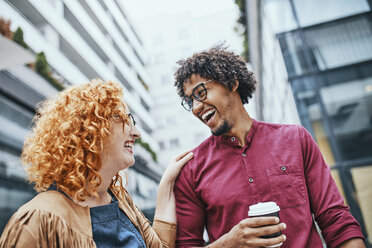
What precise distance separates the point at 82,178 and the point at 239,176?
3.88ft

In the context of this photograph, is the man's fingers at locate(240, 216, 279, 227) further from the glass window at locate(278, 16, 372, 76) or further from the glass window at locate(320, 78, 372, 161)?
the glass window at locate(278, 16, 372, 76)

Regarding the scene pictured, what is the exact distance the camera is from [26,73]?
8664 mm

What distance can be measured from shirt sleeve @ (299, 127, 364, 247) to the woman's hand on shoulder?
3.16 feet

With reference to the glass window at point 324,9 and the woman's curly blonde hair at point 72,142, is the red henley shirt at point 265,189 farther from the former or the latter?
the glass window at point 324,9

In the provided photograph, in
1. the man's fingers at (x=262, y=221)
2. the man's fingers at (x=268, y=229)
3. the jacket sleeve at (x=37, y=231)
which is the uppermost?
the jacket sleeve at (x=37, y=231)

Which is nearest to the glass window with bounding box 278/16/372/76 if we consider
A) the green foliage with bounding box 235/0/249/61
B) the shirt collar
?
the green foliage with bounding box 235/0/249/61

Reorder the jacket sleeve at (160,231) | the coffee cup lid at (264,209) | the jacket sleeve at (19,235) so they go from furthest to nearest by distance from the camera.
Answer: the jacket sleeve at (160,231) < the coffee cup lid at (264,209) < the jacket sleeve at (19,235)

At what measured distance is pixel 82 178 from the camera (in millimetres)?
1780

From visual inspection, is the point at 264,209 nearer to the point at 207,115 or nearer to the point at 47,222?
the point at 207,115

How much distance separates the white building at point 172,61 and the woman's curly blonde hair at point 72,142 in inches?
1760

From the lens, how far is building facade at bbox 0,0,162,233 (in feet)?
20.1

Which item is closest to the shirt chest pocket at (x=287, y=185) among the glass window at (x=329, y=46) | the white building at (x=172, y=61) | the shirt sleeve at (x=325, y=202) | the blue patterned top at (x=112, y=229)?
the shirt sleeve at (x=325, y=202)

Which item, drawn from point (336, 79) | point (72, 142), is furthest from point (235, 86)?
point (336, 79)

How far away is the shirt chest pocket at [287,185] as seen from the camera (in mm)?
2191
